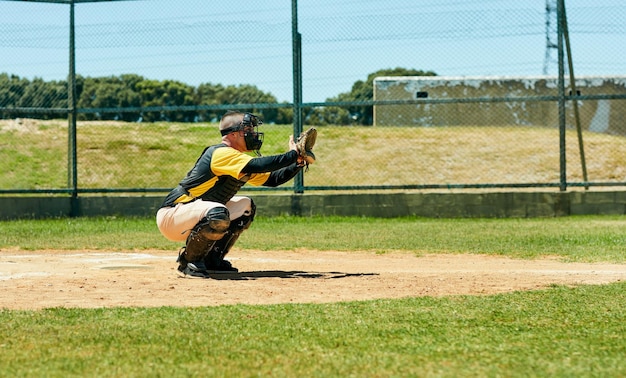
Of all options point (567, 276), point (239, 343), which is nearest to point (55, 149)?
point (567, 276)

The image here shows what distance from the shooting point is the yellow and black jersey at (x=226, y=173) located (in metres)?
7.82

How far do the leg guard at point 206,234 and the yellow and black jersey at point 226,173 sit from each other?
30 cm

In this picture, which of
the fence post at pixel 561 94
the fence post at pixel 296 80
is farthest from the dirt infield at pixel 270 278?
the fence post at pixel 561 94

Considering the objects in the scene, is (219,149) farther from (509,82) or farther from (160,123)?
(509,82)

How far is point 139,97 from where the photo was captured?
18.2 meters

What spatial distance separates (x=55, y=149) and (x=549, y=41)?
13.6m

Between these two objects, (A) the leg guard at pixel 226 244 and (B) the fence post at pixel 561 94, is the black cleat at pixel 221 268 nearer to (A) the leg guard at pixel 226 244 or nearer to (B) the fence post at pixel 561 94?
(A) the leg guard at pixel 226 244

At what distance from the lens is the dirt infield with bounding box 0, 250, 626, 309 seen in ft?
22.5

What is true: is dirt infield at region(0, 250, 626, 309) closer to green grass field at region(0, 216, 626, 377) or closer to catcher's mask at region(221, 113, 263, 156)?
green grass field at region(0, 216, 626, 377)

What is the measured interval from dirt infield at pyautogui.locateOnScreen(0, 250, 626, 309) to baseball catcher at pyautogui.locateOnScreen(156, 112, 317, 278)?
0.31 m

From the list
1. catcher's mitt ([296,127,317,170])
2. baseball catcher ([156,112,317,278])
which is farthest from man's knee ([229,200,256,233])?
catcher's mitt ([296,127,317,170])

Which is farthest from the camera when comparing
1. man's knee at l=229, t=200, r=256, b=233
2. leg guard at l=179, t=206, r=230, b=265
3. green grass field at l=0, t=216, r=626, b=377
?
man's knee at l=229, t=200, r=256, b=233

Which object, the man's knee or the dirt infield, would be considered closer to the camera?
the dirt infield

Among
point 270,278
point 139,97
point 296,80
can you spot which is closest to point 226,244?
point 270,278
